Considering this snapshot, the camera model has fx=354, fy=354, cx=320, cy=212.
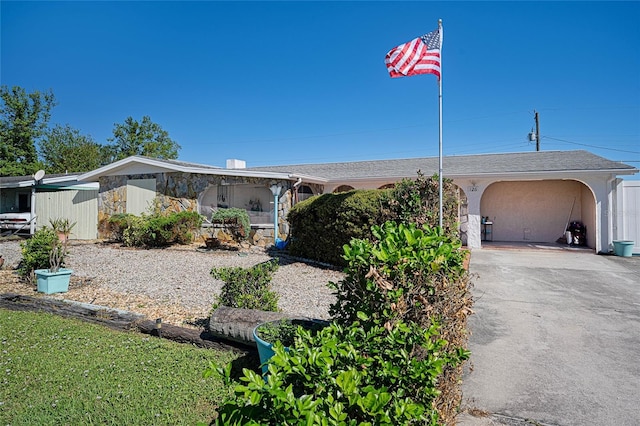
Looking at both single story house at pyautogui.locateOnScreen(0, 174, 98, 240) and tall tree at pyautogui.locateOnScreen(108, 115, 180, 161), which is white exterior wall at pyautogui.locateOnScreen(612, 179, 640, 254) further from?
tall tree at pyautogui.locateOnScreen(108, 115, 180, 161)

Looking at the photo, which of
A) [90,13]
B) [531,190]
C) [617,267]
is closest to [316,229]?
[90,13]

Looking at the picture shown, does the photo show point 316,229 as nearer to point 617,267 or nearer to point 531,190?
point 617,267

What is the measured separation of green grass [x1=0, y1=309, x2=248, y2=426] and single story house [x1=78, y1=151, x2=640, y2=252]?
866 centimetres

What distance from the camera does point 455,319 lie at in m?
2.35

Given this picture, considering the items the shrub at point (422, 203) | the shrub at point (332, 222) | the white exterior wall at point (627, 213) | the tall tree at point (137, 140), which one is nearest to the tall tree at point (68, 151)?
the tall tree at point (137, 140)

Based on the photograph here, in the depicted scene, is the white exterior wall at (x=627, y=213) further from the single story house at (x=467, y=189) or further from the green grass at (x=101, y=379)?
the green grass at (x=101, y=379)

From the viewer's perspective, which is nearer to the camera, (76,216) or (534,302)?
(534,302)

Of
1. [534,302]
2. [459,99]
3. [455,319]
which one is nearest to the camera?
[455,319]

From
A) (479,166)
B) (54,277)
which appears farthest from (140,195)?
(479,166)

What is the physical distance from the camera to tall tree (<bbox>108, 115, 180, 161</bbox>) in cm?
4031

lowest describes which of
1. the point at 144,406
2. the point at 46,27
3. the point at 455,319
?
the point at 144,406

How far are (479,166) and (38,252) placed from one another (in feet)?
44.8

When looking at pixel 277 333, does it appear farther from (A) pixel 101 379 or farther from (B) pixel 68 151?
(B) pixel 68 151

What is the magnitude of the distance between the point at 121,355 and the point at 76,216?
1447cm
